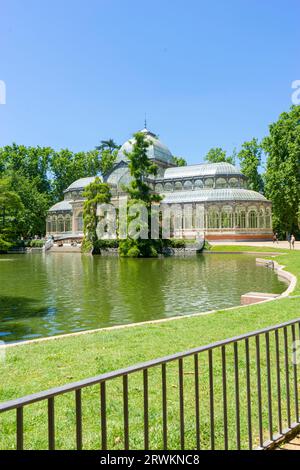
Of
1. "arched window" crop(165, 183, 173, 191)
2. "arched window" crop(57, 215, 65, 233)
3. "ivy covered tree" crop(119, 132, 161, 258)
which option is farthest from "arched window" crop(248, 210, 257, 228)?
"arched window" crop(57, 215, 65, 233)

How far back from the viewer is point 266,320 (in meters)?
7.85

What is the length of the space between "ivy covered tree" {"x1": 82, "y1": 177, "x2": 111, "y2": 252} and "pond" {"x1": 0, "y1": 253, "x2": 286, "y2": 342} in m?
21.8

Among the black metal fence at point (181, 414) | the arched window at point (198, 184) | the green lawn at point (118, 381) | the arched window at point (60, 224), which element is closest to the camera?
the black metal fence at point (181, 414)

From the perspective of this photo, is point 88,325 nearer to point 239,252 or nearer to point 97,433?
point 97,433

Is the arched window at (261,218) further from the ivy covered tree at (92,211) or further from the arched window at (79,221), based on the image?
the arched window at (79,221)

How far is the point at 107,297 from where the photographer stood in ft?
44.9

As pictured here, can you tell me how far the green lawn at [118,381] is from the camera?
3.54 metres

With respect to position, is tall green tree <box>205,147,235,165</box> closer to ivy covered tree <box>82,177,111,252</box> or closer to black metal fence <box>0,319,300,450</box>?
ivy covered tree <box>82,177,111,252</box>

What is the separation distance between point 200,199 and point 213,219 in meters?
3.51

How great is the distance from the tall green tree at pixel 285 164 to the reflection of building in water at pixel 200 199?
2.54m

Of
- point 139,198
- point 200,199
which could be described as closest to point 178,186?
point 200,199

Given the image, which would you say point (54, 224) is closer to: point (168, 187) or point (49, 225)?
point (49, 225)

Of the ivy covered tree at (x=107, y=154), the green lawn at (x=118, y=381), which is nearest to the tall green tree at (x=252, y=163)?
the ivy covered tree at (x=107, y=154)
